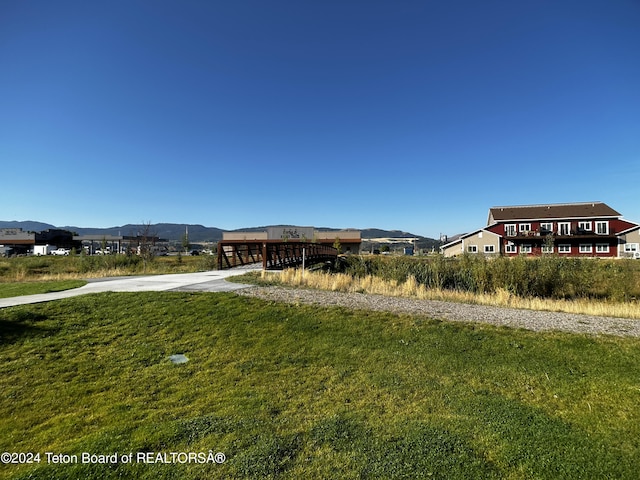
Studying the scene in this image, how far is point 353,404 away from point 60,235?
9467 cm

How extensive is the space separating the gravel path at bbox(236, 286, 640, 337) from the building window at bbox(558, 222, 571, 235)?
141 ft

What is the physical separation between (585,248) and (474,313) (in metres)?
45.6

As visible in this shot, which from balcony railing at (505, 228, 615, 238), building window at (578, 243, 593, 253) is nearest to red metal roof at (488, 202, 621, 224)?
balcony railing at (505, 228, 615, 238)

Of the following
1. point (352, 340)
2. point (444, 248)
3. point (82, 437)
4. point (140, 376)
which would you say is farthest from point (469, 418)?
point (444, 248)

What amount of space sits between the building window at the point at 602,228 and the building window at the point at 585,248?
1.95 m

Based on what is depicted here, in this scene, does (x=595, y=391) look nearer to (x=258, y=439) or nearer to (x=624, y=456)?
(x=624, y=456)

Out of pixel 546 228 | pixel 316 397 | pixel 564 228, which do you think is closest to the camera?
pixel 316 397

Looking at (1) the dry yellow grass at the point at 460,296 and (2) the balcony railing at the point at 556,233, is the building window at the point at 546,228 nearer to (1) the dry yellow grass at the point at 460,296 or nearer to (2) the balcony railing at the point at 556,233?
(2) the balcony railing at the point at 556,233

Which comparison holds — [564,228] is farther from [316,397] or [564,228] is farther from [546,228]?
[316,397]

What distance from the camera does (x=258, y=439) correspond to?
3047 millimetres

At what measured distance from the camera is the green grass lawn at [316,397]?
2.74m

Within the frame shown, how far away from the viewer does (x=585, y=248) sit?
4169 cm

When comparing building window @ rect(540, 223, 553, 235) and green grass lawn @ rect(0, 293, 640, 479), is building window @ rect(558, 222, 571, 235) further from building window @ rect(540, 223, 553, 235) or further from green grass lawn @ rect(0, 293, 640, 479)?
green grass lawn @ rect(0, 293, 640, 479)

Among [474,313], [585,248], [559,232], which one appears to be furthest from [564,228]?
[474,313]
